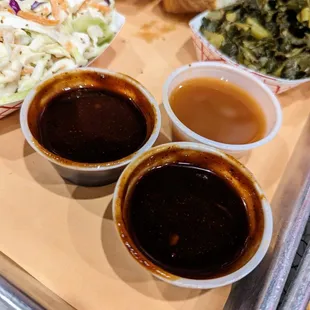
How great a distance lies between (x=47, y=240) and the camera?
1057mm

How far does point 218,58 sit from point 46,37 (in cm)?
54

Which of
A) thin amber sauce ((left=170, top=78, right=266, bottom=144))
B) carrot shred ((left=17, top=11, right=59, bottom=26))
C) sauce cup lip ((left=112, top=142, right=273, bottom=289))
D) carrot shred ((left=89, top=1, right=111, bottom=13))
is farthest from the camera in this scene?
carrot shred ((left=89, top=1, right=111, bottom=13))

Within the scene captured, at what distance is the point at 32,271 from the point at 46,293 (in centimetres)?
6

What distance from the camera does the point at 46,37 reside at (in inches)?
52.1

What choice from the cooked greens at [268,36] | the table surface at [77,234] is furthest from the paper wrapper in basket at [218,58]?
the table surface at [77,234]

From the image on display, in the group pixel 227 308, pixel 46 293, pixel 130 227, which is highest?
pixel 130 227

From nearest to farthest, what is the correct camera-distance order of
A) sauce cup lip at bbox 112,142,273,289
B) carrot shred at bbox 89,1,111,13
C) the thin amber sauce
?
sauce cup lip at bbox 112,142,273,289 → the thin amber sauce → carrot shred at bbox 89,1,111,13

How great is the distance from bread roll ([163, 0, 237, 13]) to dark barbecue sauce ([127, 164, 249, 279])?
2.38 feet

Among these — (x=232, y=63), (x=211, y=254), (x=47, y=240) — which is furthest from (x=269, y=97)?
(x=47, y=240)

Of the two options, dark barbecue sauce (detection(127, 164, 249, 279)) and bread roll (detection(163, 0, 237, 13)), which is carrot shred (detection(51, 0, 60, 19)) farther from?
dark barbecue sauce (detection(127, 164, 249, 279))

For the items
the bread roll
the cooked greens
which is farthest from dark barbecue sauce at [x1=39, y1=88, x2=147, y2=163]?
the bread roll

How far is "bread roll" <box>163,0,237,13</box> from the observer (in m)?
1.49

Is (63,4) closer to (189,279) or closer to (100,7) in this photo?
(100,7)

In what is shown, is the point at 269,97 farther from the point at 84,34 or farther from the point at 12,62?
the point at 12,62
